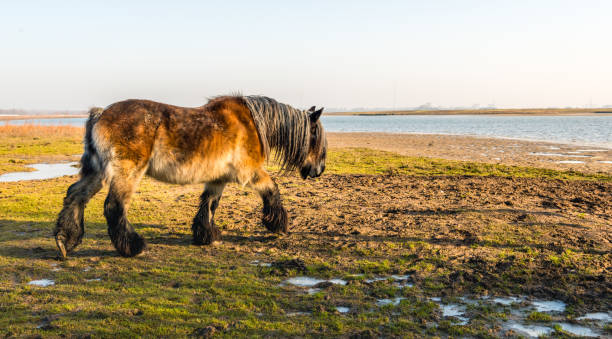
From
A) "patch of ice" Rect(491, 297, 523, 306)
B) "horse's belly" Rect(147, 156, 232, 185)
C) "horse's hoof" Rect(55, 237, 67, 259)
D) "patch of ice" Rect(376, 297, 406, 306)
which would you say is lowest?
"patch of ice" Rect(491, 297, 523, 306)

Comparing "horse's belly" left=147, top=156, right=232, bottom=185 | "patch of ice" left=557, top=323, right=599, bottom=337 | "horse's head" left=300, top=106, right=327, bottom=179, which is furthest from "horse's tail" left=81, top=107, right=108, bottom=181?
"patch of ice" left=557, top=323, right=599, bottom=337

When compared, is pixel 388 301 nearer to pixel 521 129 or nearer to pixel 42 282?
pixel 42 282

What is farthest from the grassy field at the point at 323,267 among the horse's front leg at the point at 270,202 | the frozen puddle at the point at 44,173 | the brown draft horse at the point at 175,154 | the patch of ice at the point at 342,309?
the frozen puddle at the point at 44,173

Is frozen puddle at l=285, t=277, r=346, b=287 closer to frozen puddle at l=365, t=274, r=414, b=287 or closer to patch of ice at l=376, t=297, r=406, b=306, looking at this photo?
frozen puddle at l=365, t=274, r=414, b=287

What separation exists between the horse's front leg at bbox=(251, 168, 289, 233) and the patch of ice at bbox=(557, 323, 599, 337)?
3825mm

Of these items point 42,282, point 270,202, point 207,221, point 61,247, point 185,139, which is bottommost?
point 42,282

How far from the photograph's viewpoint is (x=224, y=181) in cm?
581

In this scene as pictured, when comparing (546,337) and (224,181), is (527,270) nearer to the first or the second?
(546,337)

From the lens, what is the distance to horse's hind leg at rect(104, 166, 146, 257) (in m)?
4.92

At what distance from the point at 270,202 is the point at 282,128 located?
1176mm

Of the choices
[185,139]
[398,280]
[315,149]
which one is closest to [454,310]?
[398,280]

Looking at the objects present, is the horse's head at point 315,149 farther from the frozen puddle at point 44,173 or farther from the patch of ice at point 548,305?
the frozen puddle at point 44,173

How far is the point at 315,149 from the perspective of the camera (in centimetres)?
669

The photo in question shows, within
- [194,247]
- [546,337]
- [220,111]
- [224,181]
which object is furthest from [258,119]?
[546,337]
